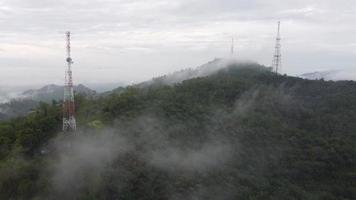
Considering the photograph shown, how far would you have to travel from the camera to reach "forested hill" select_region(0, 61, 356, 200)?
31234mm

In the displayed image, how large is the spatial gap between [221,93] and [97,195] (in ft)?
82.6

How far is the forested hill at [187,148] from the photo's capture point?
102ft

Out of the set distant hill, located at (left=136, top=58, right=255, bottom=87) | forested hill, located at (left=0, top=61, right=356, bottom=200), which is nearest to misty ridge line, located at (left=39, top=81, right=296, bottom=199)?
forested hill, located at (left=0, top=61, right=356, bottom=200)

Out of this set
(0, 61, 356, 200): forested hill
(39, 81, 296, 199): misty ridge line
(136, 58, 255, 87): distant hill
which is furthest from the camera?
(136, 58, 255, 87): distant hill

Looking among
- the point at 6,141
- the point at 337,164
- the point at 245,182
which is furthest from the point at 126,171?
the point at 337,164

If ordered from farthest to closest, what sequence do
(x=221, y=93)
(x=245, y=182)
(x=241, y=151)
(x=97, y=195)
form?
(x=221, y=93) < (x=241, y=151) < (x=245, y=182) < (x=97, y=195)

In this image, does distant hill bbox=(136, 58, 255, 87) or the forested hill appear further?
distant hill bbox=(136, 58, 255, 87)

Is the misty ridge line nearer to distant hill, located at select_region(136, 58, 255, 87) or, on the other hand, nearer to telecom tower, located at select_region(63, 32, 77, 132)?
telecom tower, located at select_region(63, 32, 77, 132)

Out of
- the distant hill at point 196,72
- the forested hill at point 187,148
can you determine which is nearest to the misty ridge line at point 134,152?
the forested hill at point 187,148

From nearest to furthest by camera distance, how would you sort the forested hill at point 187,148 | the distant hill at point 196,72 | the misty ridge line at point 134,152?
the forested hill at point 187,148 → the misty ridge line at point 134,152 → the distant hill at point 196,72

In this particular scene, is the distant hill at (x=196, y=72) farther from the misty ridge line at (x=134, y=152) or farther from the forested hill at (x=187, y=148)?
the misty ridge line at (x=134, y=152)

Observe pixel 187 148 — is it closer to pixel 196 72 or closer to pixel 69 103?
pixel 69 103

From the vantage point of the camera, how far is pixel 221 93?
51969 mm

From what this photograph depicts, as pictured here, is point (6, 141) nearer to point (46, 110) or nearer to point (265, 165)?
point (46, 110)
